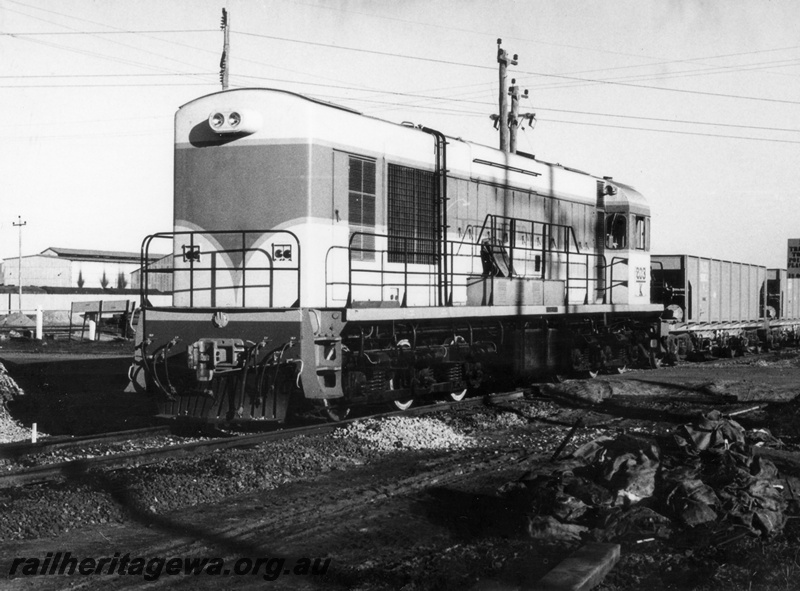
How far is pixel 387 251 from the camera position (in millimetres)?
10508

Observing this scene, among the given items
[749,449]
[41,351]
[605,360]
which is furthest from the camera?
[41,351]

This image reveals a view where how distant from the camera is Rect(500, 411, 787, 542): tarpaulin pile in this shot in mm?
5809

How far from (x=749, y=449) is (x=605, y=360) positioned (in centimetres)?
903

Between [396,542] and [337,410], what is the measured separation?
17.0 feet

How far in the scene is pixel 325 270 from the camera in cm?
1022

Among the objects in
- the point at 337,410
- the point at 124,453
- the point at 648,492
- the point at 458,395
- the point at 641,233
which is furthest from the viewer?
the point at 641,233

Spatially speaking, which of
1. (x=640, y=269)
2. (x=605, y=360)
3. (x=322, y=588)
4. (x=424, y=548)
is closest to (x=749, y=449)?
(x=424, y=548)

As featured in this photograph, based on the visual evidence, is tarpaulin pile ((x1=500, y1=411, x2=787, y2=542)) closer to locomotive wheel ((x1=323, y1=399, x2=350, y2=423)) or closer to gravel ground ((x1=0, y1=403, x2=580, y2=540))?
gravel ground ((x1=0, y1=403, x2=580, y2=540))

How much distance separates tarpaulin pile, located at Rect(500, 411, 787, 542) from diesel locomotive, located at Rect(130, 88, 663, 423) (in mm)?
3605

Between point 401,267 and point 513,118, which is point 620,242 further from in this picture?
point 513,118

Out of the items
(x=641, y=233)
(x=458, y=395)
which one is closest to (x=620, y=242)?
(x=641, y=233)

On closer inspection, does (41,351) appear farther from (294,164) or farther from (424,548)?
(424,548)

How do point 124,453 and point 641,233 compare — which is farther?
point 641,233

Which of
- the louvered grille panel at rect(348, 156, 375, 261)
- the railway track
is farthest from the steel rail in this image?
the louvered grille panel at rect(348, 156, 375, 261)
